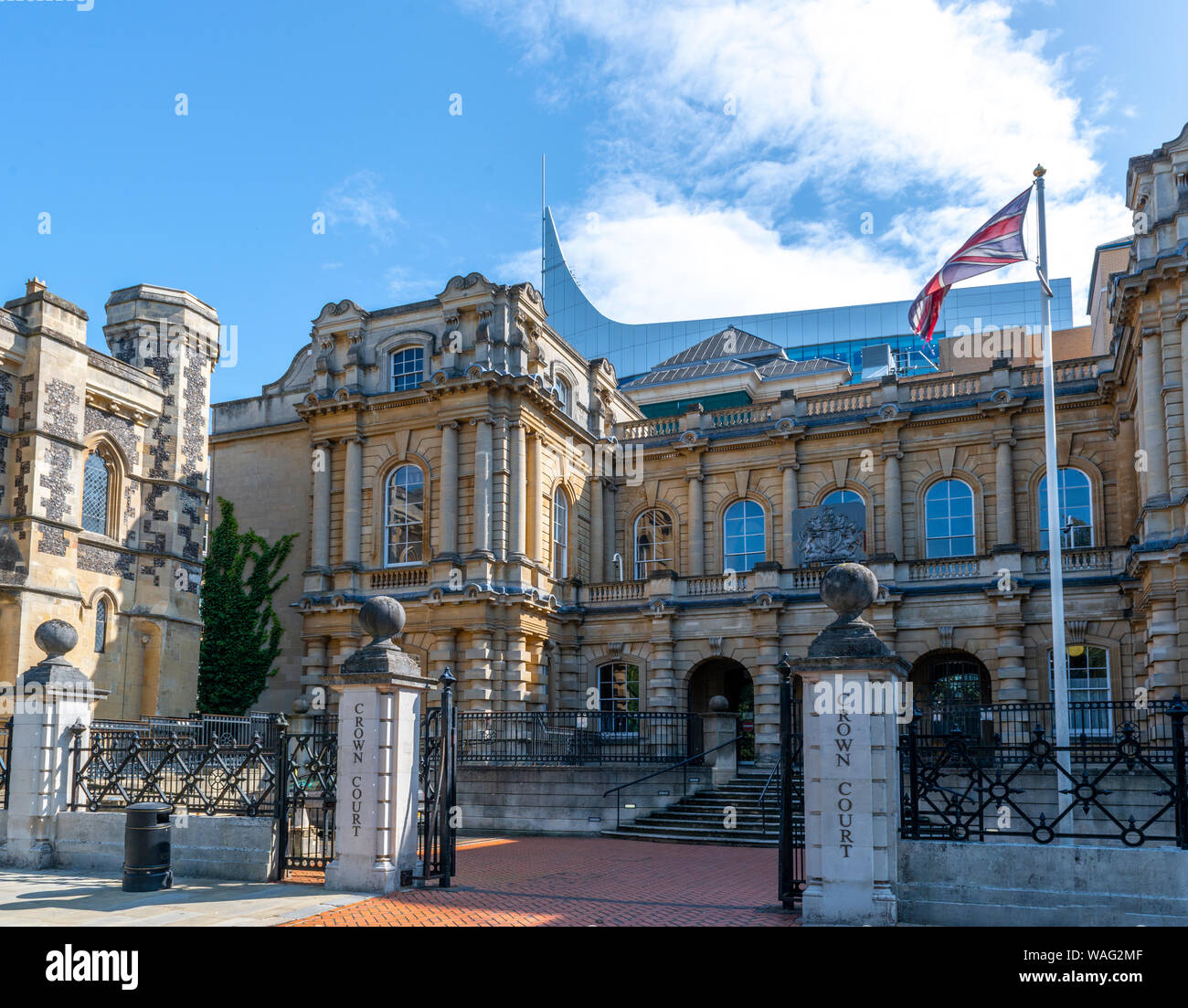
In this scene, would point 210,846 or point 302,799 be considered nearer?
point 210,846

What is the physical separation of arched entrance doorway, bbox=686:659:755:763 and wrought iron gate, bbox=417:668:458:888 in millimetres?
19070

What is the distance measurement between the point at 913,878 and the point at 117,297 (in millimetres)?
31180

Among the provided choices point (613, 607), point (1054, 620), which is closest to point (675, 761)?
point (1054, 620)

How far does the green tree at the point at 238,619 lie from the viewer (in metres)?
34.2

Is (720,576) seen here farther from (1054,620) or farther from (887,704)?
(887,704)

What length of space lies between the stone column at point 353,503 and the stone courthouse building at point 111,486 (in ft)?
15.7

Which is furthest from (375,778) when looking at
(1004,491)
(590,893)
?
(1004,491)

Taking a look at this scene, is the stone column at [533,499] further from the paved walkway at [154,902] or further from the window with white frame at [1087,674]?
the paved walkway at [154,902]

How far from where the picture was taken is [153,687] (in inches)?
1235

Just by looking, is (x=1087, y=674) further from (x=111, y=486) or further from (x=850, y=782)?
(x=111, y=486)

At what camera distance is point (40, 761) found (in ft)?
47.3

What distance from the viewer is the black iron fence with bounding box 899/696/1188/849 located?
974 cm

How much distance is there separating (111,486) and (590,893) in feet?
75.6
